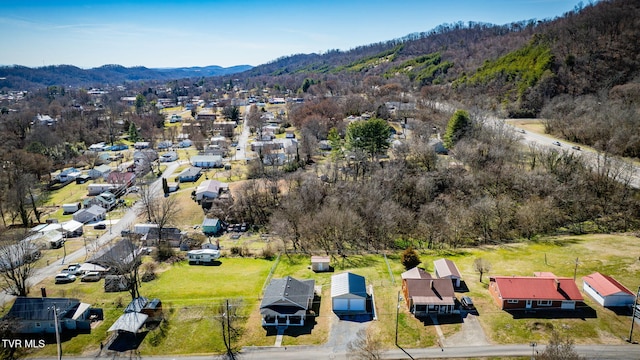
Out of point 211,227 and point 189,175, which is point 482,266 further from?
point 189,175

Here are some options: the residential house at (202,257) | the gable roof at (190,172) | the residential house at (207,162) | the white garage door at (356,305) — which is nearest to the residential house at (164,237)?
the residential house at (202,257)

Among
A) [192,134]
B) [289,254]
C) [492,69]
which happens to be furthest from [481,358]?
[492,69]

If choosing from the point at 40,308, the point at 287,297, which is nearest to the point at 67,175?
the point at 40,308

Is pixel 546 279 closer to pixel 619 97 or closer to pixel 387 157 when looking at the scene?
pixel 387 157

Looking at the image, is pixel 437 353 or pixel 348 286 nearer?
pixel 437 353

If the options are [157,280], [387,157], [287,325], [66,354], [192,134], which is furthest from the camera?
[192,134]

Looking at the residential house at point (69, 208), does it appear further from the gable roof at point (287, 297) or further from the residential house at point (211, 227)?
the gable roof at point (287, 297)

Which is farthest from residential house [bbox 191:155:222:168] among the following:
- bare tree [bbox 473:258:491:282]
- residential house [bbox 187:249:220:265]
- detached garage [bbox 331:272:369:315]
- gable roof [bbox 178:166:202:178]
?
bare tree [bbox 473:258:491:282]
